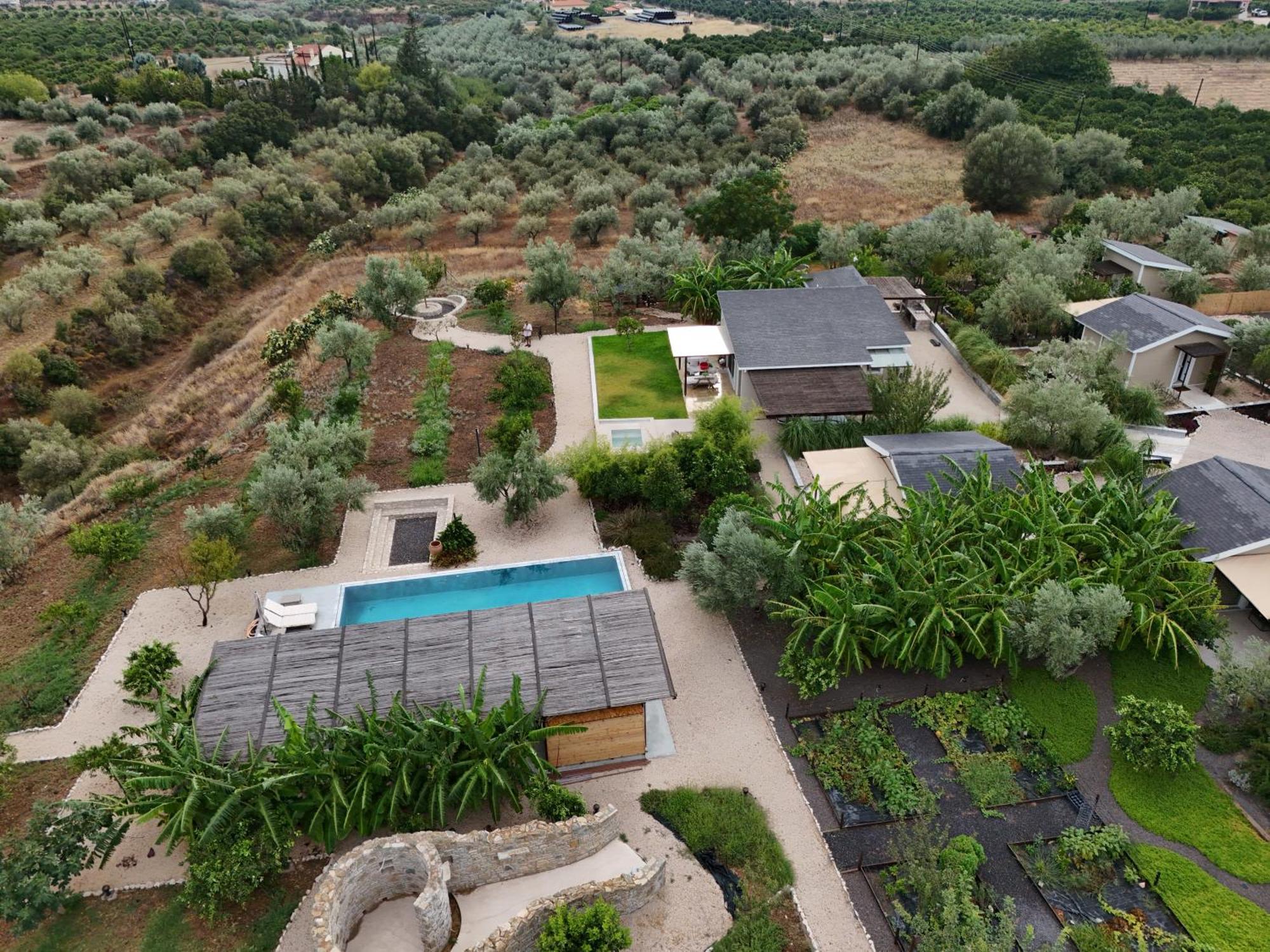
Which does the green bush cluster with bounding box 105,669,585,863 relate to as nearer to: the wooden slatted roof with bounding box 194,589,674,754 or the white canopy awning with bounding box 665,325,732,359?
the wooden slatted roof with bounding box 194,589,674,754

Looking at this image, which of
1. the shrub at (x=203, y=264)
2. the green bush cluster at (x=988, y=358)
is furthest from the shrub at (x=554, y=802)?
the shrub at (x=203, y=264)

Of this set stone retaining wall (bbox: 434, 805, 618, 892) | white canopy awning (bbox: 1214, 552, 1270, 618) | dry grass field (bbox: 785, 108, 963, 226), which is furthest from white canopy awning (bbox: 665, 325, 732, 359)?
dry grass field (bbox: 785, 108, 963, 226)

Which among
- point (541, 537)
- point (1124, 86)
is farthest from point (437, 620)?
point (1124, 86)

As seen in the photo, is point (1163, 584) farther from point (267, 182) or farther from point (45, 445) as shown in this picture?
point (267, 182)

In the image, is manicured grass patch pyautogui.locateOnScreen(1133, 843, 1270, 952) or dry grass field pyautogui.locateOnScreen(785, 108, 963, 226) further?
dry grass field pyautogui.locateOnScreen(785, 108, 963, 226)

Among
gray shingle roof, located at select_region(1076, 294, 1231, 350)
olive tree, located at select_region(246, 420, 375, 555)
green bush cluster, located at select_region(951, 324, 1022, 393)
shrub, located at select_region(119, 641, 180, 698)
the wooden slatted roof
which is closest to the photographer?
the wooden slatted roof

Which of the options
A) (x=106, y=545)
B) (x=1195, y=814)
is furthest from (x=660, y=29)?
(x=1195, y=814)

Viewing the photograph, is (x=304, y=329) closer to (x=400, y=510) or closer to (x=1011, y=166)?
(x=400, y=510)
